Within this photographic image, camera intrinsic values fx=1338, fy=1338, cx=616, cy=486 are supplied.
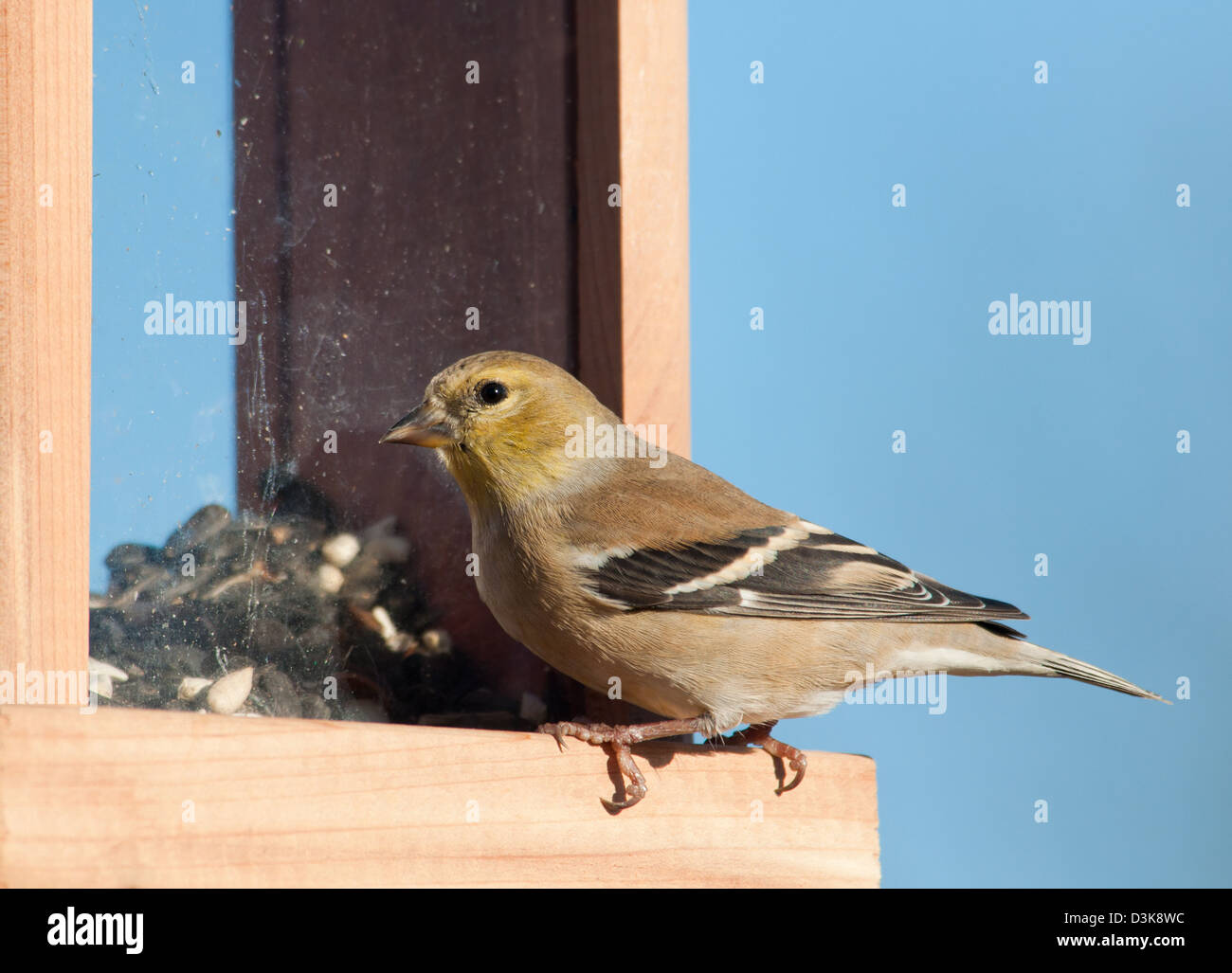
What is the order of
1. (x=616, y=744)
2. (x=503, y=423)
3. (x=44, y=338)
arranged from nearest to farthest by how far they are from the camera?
(x=44, y=338) < (x=616, y=744) < (x=503, y=423)

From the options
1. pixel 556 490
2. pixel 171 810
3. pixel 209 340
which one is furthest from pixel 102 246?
pixel 556 490

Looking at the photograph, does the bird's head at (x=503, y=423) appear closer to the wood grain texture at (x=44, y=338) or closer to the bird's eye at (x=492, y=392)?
the bird's eye at (x=492, y=392)

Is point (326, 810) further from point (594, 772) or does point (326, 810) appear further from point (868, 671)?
point (868, 671)

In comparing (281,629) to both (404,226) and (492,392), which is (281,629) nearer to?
(492,392)

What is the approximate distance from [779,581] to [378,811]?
122cm

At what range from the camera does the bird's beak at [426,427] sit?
3.07 m

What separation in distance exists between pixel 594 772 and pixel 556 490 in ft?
2.63

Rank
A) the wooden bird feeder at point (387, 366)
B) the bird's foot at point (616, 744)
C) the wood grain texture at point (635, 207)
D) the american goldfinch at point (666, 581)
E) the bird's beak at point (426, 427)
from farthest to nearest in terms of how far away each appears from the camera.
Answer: the wood grain texture at point (635, 207), the bird's beak at point (426, 427), the american goldfinch at point (666, 581), the bird's foot at point (616, 744), the wooden bird feeder at point (387, 366)

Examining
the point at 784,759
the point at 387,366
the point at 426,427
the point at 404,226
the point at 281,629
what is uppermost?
the point at 404,226

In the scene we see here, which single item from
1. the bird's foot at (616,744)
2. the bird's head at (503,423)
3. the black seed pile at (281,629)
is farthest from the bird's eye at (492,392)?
the bird's foot at (616,744)

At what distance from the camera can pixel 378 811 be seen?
7.23ft

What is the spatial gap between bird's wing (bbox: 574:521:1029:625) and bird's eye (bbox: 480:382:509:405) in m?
0.43

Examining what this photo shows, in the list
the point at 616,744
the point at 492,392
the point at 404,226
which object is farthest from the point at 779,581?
the point at 404,226

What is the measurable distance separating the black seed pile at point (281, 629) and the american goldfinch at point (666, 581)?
10.2 inches
